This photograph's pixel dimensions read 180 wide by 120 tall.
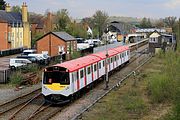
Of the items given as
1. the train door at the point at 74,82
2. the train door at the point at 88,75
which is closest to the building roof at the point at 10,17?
the train door at the point at 88,75

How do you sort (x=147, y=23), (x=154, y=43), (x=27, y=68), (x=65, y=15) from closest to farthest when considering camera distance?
1. (x=27, y=68)
2. (x=154, y=43)
3. (x=65, y=15)
4. (x=147, y=23)

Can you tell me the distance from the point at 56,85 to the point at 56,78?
445mm

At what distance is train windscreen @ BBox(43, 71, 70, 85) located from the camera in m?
→ 23.5

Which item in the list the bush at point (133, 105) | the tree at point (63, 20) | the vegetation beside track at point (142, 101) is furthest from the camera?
the tree at point (63, 20)

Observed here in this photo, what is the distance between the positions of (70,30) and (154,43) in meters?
19.4

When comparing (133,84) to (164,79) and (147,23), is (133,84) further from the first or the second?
(147,23)

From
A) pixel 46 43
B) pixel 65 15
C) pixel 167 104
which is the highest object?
pixel 65 15

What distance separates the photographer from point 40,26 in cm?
9481

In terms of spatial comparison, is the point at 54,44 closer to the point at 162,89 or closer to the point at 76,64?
the point at 76,64

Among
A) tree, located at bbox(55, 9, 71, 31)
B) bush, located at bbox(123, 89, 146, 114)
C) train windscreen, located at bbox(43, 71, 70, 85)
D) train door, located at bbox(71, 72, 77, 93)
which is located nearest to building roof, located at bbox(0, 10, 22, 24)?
tree, located at bbox(55, 9, 71, 31)

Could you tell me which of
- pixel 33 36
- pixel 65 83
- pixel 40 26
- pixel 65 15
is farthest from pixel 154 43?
pixel 65 83

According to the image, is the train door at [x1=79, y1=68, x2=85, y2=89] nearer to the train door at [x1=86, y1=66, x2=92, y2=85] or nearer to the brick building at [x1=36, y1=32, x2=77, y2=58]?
the train door at [x1=86, y1=66, x2=92, y2=85]

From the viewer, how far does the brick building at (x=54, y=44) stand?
5425cm

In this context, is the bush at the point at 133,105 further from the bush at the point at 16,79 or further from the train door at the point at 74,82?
the bush at the point at 16,79
